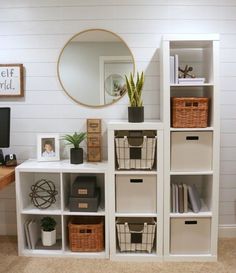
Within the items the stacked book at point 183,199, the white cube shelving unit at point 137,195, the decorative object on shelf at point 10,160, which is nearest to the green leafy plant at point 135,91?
the white cube shelving unit at point 137,195

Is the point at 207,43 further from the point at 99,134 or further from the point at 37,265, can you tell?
the point at 37,265

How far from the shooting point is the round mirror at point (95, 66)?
305 cm

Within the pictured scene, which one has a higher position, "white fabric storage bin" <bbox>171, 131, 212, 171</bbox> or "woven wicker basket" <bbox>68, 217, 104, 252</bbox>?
"white fabric storage bin" <bbox>171, 131, 212, 171</bbox>

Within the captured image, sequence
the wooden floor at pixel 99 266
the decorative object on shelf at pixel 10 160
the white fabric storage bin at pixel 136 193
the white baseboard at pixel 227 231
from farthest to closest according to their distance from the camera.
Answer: the white baseboard at pixel 227 231
the decorative object on shelf at pixel 10 160
the white fabric storage bin at pixel 136 193
the wooden floor at pixel 99 266

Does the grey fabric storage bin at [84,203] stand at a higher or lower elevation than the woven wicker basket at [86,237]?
higher

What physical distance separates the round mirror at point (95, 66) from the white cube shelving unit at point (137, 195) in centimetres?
49

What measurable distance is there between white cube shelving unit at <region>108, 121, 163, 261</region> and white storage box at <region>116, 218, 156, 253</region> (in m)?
0.04

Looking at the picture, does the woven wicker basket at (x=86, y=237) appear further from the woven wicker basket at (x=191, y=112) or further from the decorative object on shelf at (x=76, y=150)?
the woven wicker basket at (x=191, y=112)

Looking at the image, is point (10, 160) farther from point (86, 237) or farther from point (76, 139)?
point (86, 237)

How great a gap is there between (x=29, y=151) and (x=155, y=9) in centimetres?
173

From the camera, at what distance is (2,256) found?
2.89 metres

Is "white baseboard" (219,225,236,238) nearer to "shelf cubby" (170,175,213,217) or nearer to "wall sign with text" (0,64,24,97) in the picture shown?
"shelf cubby" (170,175,213,217)

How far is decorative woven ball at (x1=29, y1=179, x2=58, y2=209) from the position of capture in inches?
118

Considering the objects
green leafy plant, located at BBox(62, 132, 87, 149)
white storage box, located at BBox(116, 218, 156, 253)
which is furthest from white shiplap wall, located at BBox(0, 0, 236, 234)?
white storage box, located at BBox(116, 218, 156, 253)
